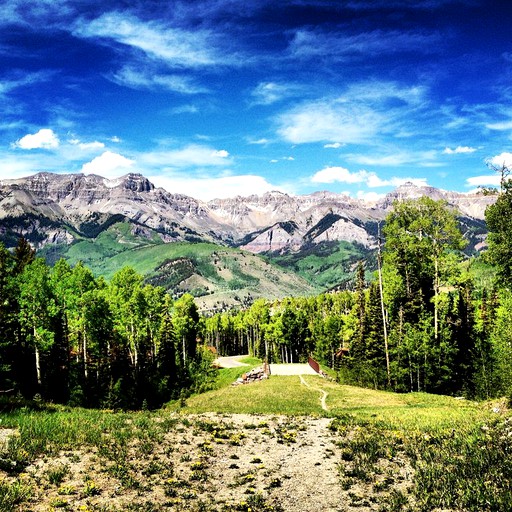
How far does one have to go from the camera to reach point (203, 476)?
14.5m

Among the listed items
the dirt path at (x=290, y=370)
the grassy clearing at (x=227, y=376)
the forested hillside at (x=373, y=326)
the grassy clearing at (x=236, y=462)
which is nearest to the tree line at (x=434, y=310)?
the forested hillside at (x=373, y=326)

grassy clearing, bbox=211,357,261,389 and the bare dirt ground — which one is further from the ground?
the bare dirt ground

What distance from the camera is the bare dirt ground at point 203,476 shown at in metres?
12.0

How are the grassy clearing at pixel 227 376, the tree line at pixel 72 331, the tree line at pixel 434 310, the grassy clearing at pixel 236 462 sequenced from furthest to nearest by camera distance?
1. the grassy clearing at pixel 227 376
2. the tree line at pixel 72 331
3. the tree line at pixel 434 310
4. the grassy clearing at pixel 236 462

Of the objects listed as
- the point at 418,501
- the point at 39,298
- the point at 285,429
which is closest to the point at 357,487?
the point at 418,501

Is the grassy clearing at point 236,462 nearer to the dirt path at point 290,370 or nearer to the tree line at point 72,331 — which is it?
the tree line at point 72,331

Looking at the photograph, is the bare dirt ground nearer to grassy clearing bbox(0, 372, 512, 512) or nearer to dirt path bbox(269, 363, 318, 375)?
grassy clearing bbox(0, 372, 512, 512)

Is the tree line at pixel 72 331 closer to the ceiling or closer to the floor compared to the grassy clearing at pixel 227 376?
closer to the ceiling

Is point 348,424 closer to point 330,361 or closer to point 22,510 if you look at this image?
point 22,510

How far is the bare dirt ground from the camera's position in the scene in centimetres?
1205

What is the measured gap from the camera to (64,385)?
43.7 metres

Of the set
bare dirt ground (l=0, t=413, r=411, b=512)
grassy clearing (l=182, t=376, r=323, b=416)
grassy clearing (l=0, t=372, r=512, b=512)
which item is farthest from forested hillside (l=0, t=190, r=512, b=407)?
bare dirt ground (l=0, t=413, r=411, b=512)

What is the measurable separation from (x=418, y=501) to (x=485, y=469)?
319cm

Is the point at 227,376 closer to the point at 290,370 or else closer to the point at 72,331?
the point at 290,370
